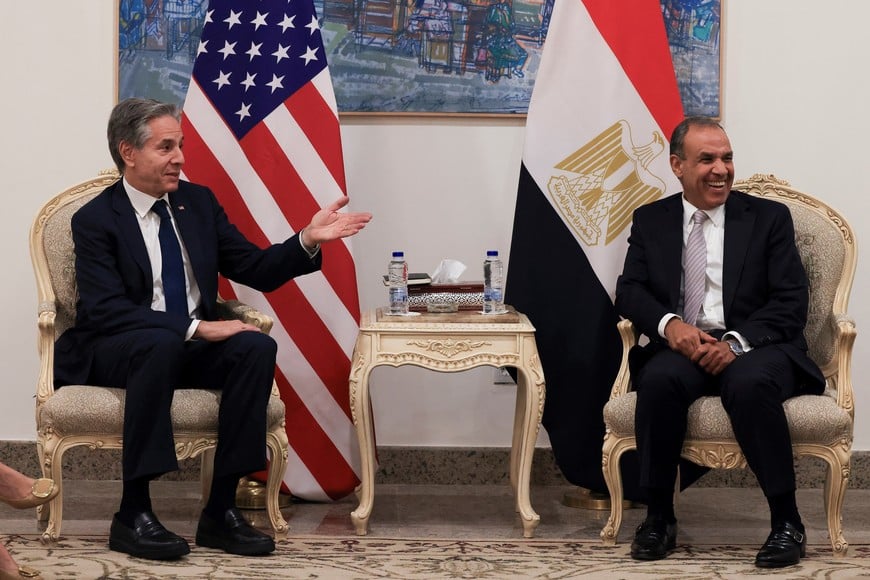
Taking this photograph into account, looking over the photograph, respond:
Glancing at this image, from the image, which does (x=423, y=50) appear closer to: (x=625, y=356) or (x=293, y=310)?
(x=293, y=310)

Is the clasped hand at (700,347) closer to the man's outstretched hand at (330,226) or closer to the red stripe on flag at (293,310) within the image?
the man's outstretched hand at (330,226)

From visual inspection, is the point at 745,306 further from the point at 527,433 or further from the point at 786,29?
the point at 786,29

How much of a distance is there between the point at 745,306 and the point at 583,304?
67 centimetres

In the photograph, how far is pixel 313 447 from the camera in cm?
434

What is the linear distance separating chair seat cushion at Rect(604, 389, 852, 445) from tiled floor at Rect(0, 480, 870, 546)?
459mm

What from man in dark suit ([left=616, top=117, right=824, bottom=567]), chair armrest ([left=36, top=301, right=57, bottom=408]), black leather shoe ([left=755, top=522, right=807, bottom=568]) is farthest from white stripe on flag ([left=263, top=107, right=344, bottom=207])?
black leather shoe ([left=755, top=522, right=807, bottom=568])

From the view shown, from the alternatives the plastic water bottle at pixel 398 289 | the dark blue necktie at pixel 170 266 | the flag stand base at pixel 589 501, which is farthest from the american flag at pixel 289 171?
the flag stand base at pixel 589 501

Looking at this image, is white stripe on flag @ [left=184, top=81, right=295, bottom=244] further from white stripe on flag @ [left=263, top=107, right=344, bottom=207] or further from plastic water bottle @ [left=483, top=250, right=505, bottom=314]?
plastic water bottle @ [left=483, top=250, right=505, bottom=314]

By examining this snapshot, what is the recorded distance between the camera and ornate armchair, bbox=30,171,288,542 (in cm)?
359

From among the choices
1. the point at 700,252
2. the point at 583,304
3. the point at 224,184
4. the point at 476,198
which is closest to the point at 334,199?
the point at 224,184

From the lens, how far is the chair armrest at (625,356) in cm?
→ 388

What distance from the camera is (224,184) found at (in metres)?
4.30

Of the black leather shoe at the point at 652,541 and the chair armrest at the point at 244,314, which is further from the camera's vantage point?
the chair armrest at the point at 244,314

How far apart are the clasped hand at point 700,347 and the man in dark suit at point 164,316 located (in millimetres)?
1131
